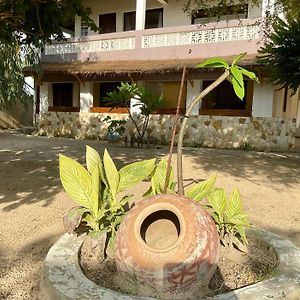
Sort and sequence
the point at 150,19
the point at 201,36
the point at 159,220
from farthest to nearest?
the point at 150,19, the point at 201,36, the point at 159,220

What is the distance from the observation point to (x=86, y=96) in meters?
14.9

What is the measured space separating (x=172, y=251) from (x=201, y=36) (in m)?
11.3

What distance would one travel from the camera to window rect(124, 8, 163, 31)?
1490cm

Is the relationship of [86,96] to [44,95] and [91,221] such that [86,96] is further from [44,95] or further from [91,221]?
[91,221]

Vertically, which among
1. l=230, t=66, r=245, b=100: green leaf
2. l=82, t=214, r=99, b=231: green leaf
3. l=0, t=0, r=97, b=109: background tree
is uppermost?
l=0, t=0, r=97, b=109: background tree

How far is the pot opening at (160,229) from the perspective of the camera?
8.28 ft

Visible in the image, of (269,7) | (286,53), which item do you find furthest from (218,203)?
(269,7)

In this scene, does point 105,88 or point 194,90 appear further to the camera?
point 105,88

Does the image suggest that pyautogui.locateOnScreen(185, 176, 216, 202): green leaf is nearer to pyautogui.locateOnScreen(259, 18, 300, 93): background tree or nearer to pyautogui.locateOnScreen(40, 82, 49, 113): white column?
pyautogui.locateOnScreen(259, 18, 300, 93): background tree

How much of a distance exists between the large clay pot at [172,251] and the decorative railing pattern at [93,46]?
1206 centimetres

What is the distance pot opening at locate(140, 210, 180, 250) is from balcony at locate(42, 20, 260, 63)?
919 cm

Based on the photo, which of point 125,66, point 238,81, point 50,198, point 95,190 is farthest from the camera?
point 125,66

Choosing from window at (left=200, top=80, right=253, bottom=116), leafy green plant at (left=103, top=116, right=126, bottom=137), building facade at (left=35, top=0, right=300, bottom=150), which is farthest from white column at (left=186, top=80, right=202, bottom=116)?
leafy green plant at (left=103, top=116, right=126, bottom=137)

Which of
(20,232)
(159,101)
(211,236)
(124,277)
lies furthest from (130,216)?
(159,101)
